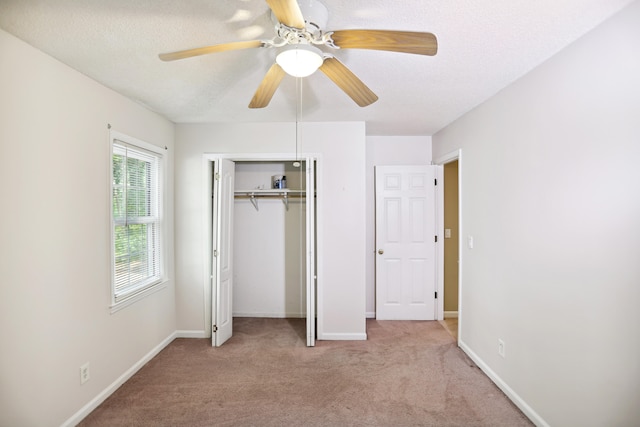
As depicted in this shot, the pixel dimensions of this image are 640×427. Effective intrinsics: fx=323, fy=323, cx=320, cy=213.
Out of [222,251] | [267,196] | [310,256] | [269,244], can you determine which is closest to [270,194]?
[267,196]

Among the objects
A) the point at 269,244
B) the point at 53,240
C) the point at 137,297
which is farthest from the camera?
the point at 269,244

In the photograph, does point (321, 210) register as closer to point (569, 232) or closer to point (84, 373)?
point (569, 232)

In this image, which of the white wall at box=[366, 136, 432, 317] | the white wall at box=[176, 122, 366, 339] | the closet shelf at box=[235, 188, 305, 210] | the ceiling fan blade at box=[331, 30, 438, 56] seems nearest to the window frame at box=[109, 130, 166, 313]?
the white wall at box=[176, 122, 366, 339]

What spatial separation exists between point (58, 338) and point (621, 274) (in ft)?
10.7

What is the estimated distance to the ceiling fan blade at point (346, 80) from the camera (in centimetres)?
163

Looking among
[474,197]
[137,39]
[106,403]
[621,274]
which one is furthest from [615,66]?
[106,403]

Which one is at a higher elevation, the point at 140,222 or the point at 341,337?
the point at 140,222

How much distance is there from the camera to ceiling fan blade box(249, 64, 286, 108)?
67.4 inches

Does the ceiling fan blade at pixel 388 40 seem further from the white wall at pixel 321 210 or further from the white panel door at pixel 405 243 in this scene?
the white panel door at pixel 405 243

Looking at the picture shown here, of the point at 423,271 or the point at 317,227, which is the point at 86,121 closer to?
the point at 317,227

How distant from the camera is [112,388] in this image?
2.59 meters

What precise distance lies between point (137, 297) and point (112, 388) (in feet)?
2.38

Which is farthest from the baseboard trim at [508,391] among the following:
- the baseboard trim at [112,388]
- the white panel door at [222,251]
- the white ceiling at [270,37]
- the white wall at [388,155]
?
the baseboard trim at [112,388]

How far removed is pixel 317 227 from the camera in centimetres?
362
